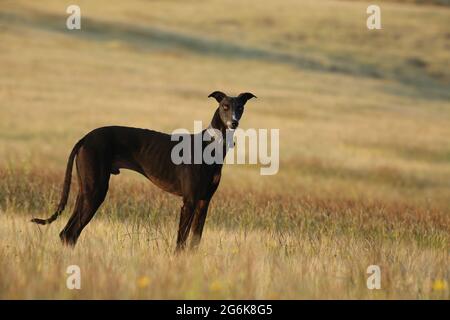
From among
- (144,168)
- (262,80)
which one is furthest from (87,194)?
(262,80)

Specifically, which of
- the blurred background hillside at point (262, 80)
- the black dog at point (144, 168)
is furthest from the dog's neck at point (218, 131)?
the blurred background hillside at point (262, 80)

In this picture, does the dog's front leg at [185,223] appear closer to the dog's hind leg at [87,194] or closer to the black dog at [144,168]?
the black dog at [144,168]

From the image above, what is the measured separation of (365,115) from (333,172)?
18.5 m

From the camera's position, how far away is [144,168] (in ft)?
29.2

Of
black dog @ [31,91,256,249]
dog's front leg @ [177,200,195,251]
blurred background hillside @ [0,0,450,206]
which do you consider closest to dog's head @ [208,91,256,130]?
black dog @ [31,91,256,249]

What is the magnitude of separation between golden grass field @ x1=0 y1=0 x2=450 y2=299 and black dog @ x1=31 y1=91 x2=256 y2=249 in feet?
1.04

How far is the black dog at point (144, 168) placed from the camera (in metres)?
8.55

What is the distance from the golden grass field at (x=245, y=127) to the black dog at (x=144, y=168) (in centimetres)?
32

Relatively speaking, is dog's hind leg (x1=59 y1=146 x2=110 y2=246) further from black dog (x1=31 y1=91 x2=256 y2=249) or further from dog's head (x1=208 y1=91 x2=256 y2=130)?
dog's head (x1=208 y1=91 x2=256 y2=130)

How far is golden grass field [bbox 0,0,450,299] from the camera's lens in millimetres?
7176

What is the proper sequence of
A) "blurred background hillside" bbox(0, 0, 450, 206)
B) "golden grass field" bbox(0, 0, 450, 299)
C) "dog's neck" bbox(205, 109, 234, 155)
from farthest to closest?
"blurred background hillside" bbox(0, 0, 450, 206)
"dog's neck" bbox(205, 109, 234, 155)
"golden grass field" bbox(0, 0, 450, 299)

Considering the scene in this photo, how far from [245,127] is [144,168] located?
73.8 feet

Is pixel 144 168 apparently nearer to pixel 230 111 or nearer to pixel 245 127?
pixel 230 111

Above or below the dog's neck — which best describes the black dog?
below
